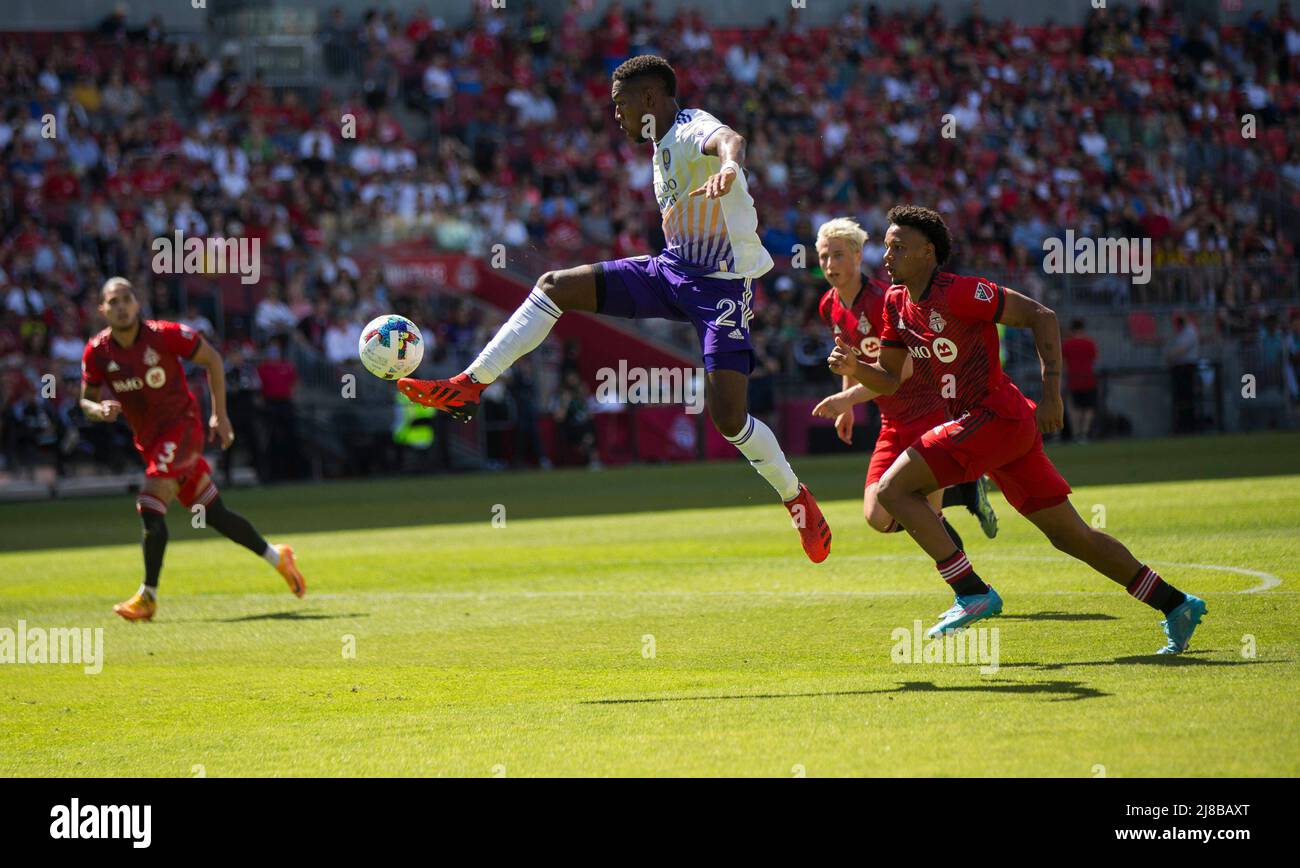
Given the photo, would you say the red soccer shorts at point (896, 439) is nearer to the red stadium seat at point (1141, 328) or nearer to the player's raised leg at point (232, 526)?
the player's raised leg at point (232, 526)

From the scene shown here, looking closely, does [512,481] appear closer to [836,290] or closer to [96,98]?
[96,98]

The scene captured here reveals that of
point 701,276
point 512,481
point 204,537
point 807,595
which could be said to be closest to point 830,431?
point 512,481

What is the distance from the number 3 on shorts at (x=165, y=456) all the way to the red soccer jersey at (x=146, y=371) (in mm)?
146

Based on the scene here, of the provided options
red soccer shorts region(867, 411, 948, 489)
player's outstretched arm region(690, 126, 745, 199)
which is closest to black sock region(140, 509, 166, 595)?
red soccer shorts region(867, 411, 948, 489)

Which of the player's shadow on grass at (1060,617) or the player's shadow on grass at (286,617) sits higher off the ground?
the player's shadow on grass at (1060,617)

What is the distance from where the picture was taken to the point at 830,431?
27.5 metres

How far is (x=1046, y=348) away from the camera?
25.0 ft

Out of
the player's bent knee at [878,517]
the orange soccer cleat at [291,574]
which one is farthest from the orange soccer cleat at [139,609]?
the player's bent knee at [878,517]

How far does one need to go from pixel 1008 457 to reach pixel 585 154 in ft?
82.9

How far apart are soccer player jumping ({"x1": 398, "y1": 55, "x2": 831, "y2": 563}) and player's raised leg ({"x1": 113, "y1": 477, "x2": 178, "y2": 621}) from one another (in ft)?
11.7

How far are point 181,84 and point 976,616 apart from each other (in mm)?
26980

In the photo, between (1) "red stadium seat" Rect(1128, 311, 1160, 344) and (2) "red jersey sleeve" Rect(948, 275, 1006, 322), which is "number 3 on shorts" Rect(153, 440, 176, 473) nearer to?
(2) "red jersey sleeve" Rect(948, 275, 1006, 322)

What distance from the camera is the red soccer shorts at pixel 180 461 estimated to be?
11945 millimetres
